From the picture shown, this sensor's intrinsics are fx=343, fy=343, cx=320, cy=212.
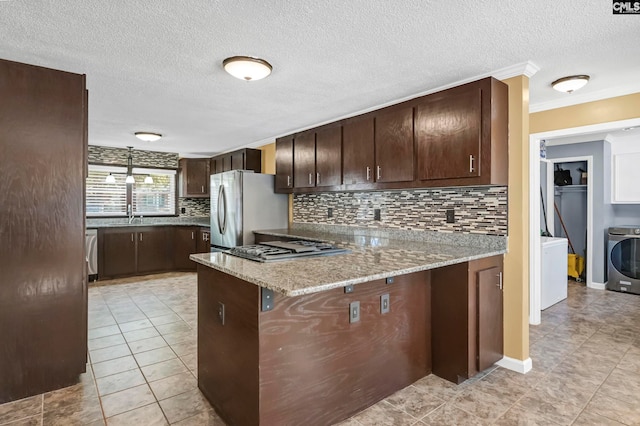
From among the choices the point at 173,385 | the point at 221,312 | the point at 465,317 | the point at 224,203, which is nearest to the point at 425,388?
the point at 465,317

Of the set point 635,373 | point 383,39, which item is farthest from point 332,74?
point 635,373

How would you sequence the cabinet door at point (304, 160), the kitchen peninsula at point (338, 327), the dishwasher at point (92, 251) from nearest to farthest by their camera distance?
1. the kitchen peninsula at point (338, 327)
2. the cabinet door at point (304, 160)
3. the dishwasher at point (92, 251)

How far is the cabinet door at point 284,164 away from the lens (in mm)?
4516

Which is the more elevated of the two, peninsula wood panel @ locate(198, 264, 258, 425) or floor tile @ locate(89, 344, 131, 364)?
peninsula wood panel @ locate(198, 264, 258, 425)

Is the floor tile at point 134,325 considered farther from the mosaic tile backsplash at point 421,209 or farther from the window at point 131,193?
the window at point 131,193

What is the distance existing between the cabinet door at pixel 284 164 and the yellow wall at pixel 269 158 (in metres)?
0.60

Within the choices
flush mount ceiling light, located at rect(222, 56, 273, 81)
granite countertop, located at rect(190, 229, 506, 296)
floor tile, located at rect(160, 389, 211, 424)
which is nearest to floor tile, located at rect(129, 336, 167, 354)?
floor tile, located at rect(160, 389, 211, 424)

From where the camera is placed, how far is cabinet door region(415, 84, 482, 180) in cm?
252

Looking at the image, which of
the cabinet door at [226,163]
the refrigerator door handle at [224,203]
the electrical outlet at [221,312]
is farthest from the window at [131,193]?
the electrical outlet at [221,312]

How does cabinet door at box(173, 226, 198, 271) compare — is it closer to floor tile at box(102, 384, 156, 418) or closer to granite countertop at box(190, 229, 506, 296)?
floor tile at box(102, 384, 156, 418)

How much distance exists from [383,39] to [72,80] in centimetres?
210

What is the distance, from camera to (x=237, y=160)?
19.1 feet

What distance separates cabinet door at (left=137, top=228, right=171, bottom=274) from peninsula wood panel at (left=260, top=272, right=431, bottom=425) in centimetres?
513

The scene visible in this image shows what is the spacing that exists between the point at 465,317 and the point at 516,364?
0.70 metres
